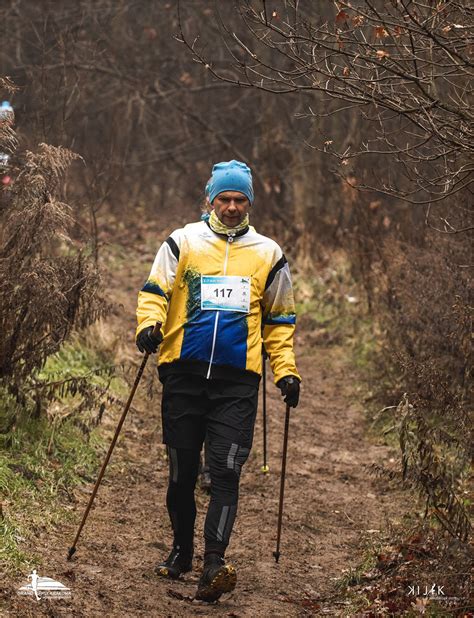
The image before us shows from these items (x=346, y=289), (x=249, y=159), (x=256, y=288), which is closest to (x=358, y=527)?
(x=256, y=288)

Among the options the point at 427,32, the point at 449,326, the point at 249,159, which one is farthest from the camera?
the point at 249,159

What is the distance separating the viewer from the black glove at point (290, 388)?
5484 mm

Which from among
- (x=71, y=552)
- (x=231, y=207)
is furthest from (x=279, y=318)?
(x=71, y=552)

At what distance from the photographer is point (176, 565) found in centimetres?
555

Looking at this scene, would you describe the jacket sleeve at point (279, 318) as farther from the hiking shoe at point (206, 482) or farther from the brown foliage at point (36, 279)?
the hiking shoe at point (206, 482)

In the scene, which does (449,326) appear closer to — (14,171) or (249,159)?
(14,171)

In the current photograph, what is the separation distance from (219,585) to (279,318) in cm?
147

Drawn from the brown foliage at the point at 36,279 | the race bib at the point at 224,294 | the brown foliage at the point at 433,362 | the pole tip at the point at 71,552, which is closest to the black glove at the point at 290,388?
the race bib at the point at 224,294

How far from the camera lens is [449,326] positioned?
8.62 metres

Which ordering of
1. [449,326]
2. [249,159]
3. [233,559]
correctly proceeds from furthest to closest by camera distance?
[249,159] → [449,326] → [233,559]

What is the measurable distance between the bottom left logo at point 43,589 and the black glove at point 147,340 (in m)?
1.22

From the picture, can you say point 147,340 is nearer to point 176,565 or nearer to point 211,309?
point 211,309

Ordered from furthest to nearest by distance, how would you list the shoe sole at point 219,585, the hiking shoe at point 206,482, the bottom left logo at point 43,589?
the hiking shoe at point 206,482 → the shoe sole at point 219,585 → the bottom left logo at point 43,589

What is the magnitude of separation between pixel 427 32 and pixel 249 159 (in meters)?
14.5
